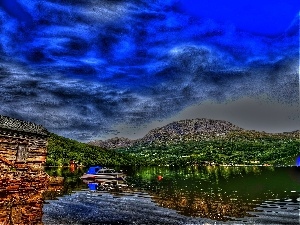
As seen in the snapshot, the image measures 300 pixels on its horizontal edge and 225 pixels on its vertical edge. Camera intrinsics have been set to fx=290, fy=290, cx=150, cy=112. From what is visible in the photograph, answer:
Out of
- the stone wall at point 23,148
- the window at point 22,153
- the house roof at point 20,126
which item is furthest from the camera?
the window at point 22,153

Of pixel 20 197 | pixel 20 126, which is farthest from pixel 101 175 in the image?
pixel 20 197

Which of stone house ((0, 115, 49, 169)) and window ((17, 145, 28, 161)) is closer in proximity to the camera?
stone house ((0, 115, 49, 169))

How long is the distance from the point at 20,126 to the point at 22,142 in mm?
1855

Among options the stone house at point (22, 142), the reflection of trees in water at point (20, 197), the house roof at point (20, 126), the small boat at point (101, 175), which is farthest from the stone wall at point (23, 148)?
the small boat at point (101, 175)

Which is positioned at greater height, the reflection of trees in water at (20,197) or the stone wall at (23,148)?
the stone wall at (23,148)

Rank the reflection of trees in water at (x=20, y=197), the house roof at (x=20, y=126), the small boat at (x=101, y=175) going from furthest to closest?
the small boat at (x=101, y=175), the house roof at (x=20, y=126), the reflection of trees in water at (x=20, y=197)

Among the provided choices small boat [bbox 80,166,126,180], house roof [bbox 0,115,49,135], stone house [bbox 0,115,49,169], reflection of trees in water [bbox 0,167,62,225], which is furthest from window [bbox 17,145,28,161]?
small boat [bbox 80,166,126,180]

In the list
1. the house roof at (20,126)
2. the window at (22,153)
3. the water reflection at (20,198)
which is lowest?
the water reflection at (20,198)

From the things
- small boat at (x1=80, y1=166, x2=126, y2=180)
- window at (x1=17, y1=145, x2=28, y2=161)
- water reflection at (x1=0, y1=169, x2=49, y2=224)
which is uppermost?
window at (x1=17, y1=145, x2=28, y2=161)

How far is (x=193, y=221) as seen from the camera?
23.3m

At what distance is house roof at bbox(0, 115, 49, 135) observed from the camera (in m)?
31.7

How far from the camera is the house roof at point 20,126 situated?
Answer: 31703mm

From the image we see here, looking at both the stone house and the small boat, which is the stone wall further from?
the small boat

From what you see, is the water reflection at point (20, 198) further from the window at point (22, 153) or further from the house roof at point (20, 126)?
the house roof at point (20, 126)
